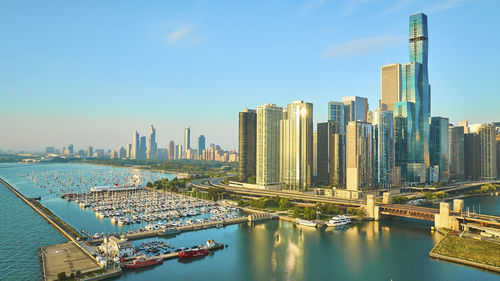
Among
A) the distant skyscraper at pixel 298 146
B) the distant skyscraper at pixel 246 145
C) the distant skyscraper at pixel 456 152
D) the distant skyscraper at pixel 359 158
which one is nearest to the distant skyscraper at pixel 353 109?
the distant skyscraper at pixel 456 152

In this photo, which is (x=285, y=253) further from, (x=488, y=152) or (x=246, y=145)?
(x=488, y=152)

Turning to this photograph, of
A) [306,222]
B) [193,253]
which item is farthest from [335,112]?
[193,253]

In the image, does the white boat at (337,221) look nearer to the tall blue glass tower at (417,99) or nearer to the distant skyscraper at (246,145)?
the distant skyscraper at (246,145)

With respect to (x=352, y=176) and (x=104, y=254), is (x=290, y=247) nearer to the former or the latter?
(x=104, y=254)

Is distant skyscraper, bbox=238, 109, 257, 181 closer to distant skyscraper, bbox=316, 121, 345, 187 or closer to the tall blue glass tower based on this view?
distant skyscraper, bbox=316, 121, 345, 187

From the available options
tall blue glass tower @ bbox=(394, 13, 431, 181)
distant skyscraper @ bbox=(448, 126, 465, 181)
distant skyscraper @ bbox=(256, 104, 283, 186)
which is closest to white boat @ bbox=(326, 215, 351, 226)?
distant skyscraper @ bbox=(256, 104, 283, 186)
